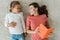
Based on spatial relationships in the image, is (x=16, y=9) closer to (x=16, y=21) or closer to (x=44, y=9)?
(x=16, y=21)

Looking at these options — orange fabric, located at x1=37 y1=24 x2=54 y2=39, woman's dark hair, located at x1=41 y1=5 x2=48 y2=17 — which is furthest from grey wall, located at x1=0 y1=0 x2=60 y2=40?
orange fabric, located at x1=37 y1=24 x2=54 y2=39

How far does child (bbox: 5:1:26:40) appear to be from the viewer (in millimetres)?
1354

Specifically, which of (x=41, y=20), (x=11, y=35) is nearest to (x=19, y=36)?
(x=11, y=35)

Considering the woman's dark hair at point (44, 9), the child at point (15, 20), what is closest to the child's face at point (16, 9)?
the child at point (15, 20)

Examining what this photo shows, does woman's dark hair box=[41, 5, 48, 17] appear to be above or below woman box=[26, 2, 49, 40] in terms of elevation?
above

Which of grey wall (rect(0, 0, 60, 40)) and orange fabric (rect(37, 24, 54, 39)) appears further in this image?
grey wall (rect(0, 0, 60, 40))

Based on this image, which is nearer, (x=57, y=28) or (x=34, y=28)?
(x=34, y=28)

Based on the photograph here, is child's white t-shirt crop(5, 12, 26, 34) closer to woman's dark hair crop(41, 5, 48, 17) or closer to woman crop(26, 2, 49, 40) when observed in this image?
woman crop(26, 2, 49, 40)

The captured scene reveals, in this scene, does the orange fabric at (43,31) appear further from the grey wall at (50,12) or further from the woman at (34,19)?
the grey wall at (50,12)

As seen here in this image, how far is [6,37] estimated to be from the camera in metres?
1.46

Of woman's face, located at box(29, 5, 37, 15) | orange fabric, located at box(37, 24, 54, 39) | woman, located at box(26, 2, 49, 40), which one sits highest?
woman's face, located at box(29, 5, 37, 15)

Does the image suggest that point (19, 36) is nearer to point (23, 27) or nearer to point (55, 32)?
point (23, 27)

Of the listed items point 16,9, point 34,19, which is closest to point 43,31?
point 34,19

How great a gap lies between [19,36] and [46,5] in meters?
0.29
